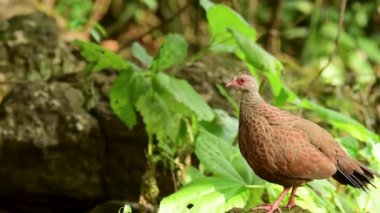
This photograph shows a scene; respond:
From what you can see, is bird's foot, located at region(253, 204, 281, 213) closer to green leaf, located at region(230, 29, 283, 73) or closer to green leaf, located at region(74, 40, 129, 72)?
green leaf, located at region(230, 29, 283, 73)

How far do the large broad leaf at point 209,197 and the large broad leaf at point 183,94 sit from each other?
19.8 inches

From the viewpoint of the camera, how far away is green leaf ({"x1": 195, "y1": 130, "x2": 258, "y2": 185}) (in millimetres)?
3193

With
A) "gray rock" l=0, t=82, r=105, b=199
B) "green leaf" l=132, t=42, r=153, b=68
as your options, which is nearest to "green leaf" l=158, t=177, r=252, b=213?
"green leaf" l=132, t=42, r=153, b=68

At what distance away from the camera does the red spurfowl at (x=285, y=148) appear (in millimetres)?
2662

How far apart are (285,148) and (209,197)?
0.51m

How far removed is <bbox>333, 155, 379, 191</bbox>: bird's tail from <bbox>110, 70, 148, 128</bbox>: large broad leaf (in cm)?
125

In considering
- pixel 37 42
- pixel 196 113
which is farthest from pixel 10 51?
pixel 196 113

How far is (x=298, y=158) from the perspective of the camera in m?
2.68

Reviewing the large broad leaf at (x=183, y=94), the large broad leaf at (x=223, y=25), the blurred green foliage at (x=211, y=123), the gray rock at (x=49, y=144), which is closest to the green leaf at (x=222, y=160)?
the blurred green foliage at (x=211, y=123)

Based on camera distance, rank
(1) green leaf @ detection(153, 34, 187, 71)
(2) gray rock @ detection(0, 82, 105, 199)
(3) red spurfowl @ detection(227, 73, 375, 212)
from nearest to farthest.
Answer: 1. (3) red spurfowl @ detection(227, 73, 375, 212)
2. (1) green leaf @ detection(153, 34, 187, 71)
3. (2) gray rock @ detection(0, 82, 105, 199)

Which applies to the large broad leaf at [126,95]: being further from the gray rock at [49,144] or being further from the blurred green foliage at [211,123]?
the gray rock at [49,144]

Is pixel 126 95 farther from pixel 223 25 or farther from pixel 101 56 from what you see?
pixel 223 25

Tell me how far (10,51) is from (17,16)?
0.32 metres

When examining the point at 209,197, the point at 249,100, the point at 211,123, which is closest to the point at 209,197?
the point at 209,197
